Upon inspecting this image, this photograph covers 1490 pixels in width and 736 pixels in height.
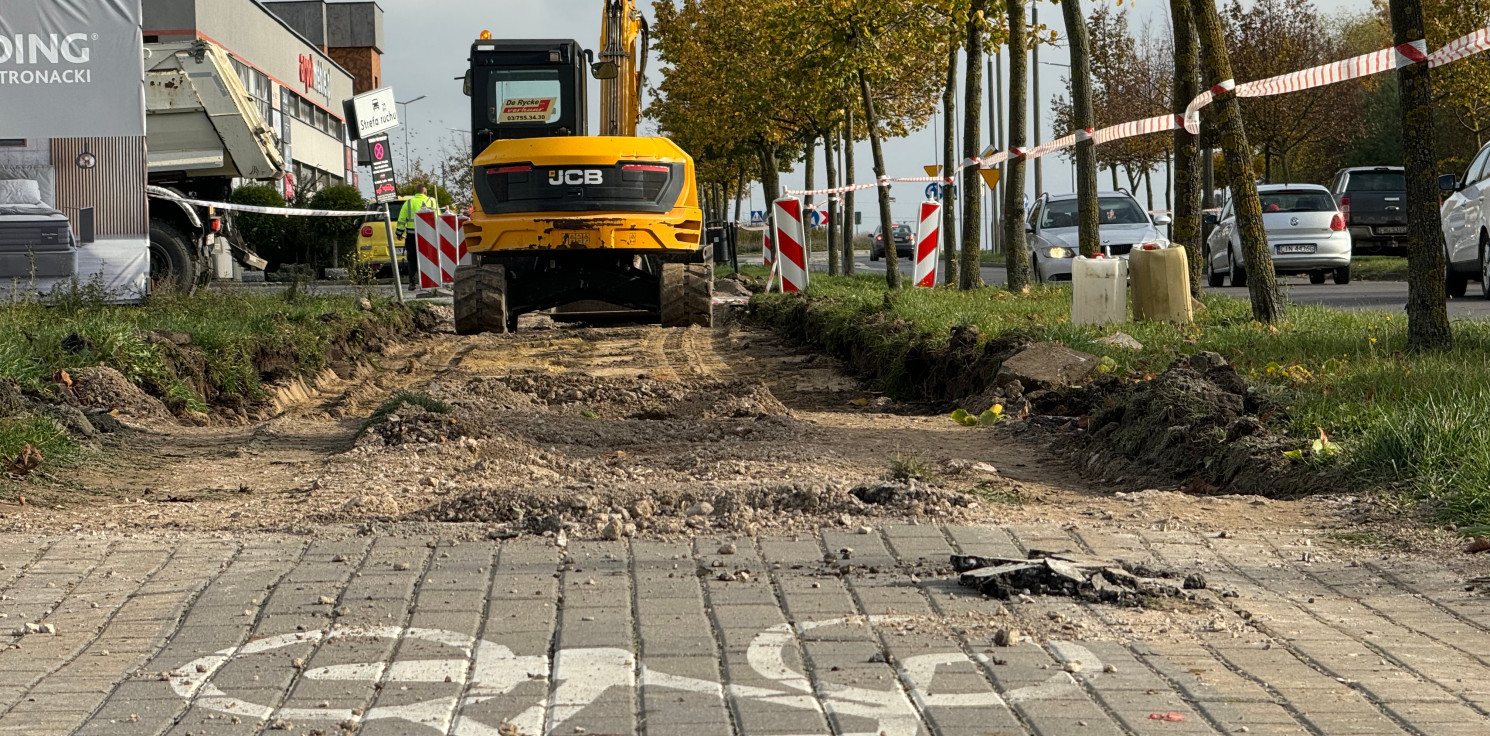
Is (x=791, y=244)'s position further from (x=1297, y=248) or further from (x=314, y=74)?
(x=314, y=74)

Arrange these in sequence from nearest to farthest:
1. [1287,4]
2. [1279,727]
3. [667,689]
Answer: [1279,727] < [667,689] < [1287,4]

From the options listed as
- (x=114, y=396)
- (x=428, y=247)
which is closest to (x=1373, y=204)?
(x=428, y=247)

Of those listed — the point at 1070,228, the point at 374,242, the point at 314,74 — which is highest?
the point at 314,74

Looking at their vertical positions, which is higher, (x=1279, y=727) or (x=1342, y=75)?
(x=1342, y=75)

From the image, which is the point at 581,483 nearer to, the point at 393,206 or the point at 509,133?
the point at 509,133

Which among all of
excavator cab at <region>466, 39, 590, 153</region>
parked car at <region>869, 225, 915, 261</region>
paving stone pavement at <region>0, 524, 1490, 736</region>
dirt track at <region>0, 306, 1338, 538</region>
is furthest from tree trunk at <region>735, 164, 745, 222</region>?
paving stone pavement at <region>0, 524, 1490, 736</region>

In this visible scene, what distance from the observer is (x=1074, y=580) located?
5.00 m

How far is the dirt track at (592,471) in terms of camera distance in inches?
244

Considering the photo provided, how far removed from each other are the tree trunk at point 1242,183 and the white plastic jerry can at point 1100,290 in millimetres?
1014

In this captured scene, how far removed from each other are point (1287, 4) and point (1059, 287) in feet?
85.5

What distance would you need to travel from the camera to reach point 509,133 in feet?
62.4

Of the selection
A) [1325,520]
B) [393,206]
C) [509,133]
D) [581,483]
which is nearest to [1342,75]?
[1325,520]

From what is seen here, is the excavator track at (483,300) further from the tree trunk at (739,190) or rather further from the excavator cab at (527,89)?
the tree trunk at (739,190)

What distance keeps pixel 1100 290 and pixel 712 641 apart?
9.11 meters
